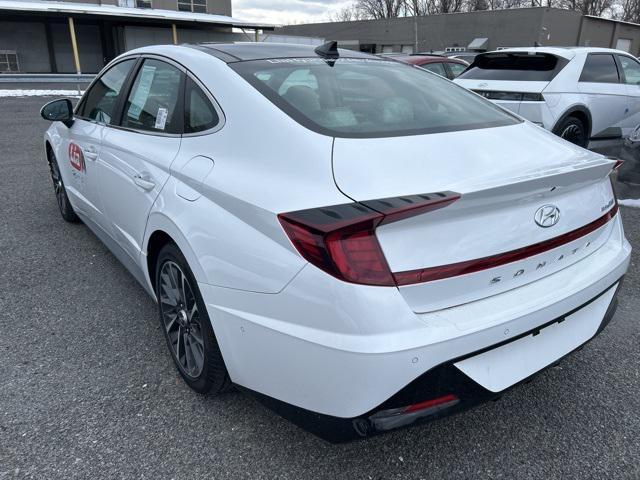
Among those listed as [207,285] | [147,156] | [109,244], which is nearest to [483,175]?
[207,285]

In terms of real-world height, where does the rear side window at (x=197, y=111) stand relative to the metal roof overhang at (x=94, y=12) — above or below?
below

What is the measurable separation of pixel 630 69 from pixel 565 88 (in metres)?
2.08

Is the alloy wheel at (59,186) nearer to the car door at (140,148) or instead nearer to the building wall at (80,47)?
the car door at (140,148)

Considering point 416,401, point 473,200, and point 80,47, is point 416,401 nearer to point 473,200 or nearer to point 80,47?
point 473,200

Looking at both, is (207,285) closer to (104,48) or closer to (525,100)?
(525,100)

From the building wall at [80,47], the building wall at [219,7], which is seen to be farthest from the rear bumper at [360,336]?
the building wall at [219,7]

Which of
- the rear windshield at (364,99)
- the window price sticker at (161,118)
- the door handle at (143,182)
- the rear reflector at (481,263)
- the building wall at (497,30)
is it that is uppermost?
the building wall at (497,30)

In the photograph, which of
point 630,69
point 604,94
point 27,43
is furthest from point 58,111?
point 27,43

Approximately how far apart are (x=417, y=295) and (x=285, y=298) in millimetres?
431

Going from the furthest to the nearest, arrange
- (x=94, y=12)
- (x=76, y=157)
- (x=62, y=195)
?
(x=94, y=12) < (x=62, y=195) < (x=76, y=157)

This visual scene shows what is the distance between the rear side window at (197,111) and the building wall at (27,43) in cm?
3080

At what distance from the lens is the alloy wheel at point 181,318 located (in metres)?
2.37

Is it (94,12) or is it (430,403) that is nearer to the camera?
(430,403)

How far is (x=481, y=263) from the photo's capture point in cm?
173
